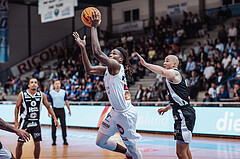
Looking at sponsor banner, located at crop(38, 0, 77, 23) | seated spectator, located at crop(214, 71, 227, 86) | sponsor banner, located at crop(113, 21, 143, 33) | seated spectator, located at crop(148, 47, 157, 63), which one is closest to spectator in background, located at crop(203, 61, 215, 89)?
seated spectator, located at crop(214, 71, 227, 86)

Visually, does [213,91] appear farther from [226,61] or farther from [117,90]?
[117,90]

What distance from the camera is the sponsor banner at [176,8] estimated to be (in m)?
24.4

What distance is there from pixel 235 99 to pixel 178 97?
25.6 ft

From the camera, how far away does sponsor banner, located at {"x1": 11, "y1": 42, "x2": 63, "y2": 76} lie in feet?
94.0

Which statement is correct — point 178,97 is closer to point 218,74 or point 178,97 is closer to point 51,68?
point 218,74

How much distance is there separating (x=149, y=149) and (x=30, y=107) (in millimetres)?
3770

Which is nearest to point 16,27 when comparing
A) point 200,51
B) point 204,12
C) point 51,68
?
point 51,68

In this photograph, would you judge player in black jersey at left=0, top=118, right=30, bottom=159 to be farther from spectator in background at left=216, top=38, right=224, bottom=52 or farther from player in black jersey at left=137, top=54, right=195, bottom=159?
spectator in background at left=216, top=38, right=224, bottom=52

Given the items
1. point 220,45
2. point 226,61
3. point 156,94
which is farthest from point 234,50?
point 156,94

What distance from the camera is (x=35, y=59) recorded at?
2948cm

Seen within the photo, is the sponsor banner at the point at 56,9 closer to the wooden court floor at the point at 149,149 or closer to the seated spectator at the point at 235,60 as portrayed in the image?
the wooden court floor at the point at 149,149

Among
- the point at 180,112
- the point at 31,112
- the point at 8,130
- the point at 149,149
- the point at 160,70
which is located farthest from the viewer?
the point at 149,149

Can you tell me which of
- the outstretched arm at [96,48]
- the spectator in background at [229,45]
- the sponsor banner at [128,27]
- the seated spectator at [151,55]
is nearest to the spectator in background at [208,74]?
the spectator in background at [229,45]

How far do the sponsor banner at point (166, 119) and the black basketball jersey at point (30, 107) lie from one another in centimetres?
648
